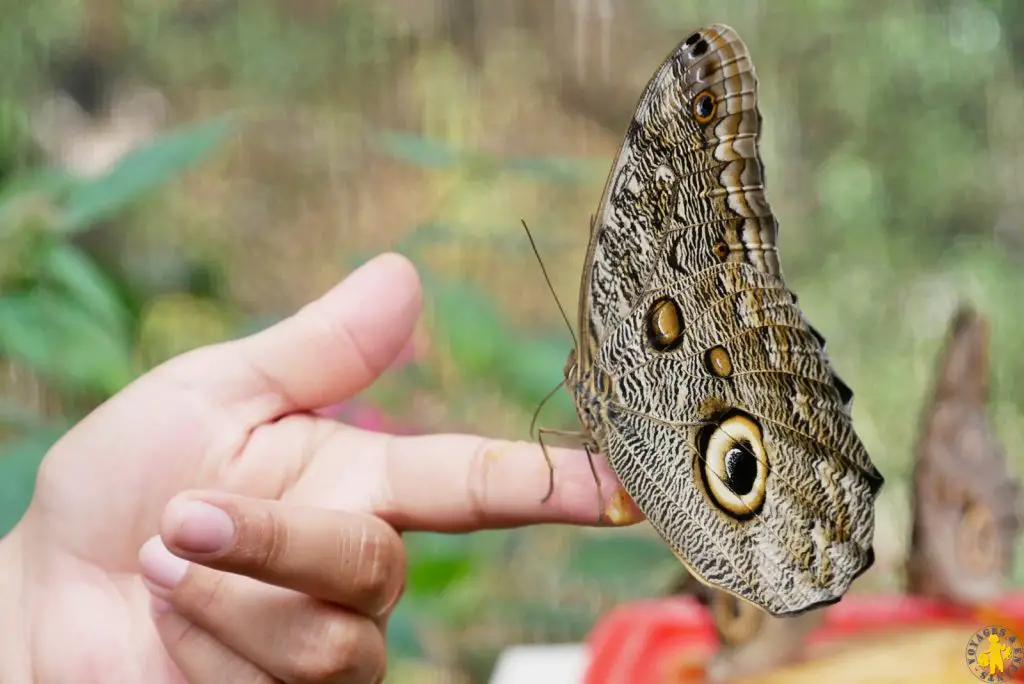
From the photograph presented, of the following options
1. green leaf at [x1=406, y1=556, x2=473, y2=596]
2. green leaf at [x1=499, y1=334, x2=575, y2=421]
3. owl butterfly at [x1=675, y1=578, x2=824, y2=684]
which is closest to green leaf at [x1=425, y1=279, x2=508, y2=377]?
green leaf at [x1=499, y1=334, x2=575, y2=421]

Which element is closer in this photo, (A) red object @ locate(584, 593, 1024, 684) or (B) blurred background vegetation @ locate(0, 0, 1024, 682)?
(A) red object @ locate(584, 593, 1024, 684)

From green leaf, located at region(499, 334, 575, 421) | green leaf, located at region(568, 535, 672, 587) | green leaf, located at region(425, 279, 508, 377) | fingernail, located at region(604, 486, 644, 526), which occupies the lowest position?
green leaf, located at region(568, 535, 672, 587)

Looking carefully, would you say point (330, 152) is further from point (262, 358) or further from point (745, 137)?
point (745, 137)

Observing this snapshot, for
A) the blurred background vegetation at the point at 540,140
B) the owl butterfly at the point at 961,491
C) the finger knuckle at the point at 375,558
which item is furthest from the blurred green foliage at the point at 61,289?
the owl butterfly at the point at 961,491

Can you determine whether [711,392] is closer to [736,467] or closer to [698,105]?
[736,467]

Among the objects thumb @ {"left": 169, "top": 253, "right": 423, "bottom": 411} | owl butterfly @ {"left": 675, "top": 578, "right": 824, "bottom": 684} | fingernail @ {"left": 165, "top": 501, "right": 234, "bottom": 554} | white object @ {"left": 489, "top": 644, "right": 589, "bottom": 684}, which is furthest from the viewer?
white object @ {"left": 489, "top": 644, "right": 589, "bottom": 684}

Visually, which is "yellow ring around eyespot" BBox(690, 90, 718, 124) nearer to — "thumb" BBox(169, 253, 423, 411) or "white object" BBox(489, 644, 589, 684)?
"thumb" BBox(169, 253, 423, 411)

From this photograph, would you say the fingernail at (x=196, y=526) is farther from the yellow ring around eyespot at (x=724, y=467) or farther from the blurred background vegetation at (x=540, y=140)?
the blurred background vegetation at (x=540, y=140)

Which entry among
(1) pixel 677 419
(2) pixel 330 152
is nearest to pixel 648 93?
(1) pixel 677 419
